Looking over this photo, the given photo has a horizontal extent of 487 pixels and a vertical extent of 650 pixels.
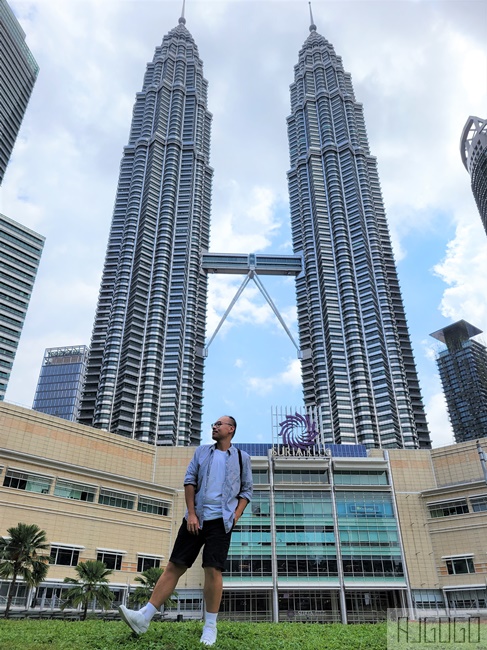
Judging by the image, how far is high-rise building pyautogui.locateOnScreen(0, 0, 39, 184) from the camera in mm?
113188

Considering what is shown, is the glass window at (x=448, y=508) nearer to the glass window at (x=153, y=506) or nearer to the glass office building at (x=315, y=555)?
the glass office building at (x=315, y=555)

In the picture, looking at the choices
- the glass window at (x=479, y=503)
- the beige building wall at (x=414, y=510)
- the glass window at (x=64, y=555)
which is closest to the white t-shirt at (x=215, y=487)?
the glass window at (x=64, y=555)

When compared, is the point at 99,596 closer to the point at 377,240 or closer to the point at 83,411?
the point at 83,411

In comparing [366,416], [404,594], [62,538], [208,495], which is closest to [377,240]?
[366,416]

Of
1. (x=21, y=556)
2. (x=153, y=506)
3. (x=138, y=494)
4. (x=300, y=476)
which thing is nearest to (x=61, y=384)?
(x=153, y=506)

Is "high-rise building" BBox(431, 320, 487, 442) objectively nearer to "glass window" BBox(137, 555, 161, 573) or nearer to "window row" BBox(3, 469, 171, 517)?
"window row" BBox(3, 469, 171, 517)

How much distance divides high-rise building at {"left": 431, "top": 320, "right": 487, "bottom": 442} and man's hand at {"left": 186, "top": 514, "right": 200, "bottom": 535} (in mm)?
149916

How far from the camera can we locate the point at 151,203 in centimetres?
12862

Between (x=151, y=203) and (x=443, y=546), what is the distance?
109085 mm

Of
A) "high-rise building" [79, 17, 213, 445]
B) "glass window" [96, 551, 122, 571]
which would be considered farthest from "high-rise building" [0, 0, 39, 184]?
"glass window" [96, 551, 122, 571]

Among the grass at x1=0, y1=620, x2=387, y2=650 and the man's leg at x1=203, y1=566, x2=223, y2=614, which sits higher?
the man's leg at x1=203, y1=566, x2=223, y2=614

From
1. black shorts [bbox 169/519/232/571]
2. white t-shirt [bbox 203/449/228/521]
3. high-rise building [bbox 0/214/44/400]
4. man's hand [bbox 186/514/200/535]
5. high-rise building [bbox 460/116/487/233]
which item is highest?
high-rise building [bbox 460/116/487/233]

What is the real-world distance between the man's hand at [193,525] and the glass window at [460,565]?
5312cm

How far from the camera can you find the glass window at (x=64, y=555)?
1594 inches
